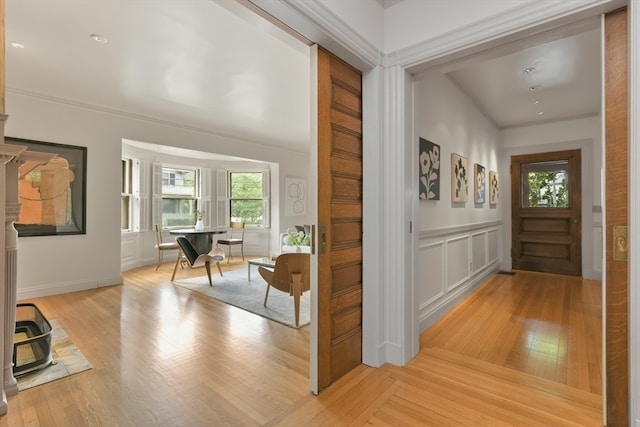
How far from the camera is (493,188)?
5.41 meters

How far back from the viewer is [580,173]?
5.32 metres

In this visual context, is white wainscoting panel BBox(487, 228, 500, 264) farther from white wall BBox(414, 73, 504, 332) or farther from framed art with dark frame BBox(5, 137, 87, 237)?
framed art with dark frame BBox(5, 137, 87, 237)

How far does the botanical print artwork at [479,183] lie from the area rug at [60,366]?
482cm

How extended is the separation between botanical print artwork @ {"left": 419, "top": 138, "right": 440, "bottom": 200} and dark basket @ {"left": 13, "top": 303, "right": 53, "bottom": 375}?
3.27 m

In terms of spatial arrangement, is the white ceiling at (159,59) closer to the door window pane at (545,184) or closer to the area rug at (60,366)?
the area rug at (60,366)

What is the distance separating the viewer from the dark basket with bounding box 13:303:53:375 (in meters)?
2.13

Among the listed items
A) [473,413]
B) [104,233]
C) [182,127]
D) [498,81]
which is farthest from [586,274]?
[104,233]

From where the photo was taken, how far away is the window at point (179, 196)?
6941 millimetres

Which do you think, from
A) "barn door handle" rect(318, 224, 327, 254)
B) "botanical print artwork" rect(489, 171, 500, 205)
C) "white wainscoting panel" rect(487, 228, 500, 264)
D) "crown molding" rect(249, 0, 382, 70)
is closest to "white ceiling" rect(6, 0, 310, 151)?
"crown molding" rect(249, 0, 382, 70)

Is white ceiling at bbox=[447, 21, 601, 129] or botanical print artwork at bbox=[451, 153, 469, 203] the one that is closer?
white ceiling at bbox=[447, 21, 601, 129]

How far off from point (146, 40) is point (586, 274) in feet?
23.7

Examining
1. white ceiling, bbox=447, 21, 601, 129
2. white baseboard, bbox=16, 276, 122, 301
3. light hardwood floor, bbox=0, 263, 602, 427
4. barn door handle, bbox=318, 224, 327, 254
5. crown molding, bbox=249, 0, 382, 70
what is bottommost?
light hardwood floor, bbox=0, 263, 602, 427

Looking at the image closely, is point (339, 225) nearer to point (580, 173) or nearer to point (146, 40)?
point (146, 40)

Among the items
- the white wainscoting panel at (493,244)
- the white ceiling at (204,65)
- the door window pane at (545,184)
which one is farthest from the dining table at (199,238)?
the door window pane at (545,184)
